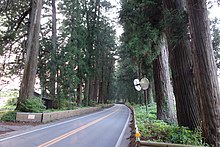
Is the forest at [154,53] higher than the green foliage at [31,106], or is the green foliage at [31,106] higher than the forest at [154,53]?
the forest at [154,53]

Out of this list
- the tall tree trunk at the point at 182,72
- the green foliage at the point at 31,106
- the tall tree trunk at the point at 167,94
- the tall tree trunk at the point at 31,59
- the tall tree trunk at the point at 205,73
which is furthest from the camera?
the tall tree trunk at the point at 31,59

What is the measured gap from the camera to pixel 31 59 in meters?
14.6

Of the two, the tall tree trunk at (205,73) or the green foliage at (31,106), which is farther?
the green foliage at (31,106)

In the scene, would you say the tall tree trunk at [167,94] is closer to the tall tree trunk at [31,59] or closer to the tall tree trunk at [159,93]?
the tall tree trunk at [159,93]

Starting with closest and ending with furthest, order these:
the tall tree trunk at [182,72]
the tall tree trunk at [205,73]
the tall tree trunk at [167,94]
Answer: the tall tree trunk at [205,73] < the tall tree trunk at [182,72] < the tall tree trunk at [167,94]

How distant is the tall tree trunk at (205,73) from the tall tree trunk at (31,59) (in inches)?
492

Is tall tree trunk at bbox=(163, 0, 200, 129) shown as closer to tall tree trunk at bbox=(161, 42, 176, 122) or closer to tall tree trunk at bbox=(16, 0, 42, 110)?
tall tree trunk at bbox=(161, 42, 176, 122)

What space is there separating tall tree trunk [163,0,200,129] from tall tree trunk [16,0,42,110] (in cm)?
1131

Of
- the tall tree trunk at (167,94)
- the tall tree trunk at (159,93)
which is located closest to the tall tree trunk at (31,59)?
the tall tree trunk at (159,93)

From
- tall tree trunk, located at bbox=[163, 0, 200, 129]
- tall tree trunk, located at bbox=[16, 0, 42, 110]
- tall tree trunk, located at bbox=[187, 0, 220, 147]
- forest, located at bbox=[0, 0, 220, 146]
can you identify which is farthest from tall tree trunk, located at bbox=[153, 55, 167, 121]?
tall tree trunk, located at bbox=[16, 0, 42, 110]

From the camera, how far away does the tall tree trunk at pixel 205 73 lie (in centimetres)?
478

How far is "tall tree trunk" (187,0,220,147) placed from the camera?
4.78 m

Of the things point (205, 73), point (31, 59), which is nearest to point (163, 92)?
point (205, 73)

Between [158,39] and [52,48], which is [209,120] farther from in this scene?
[52,48]
